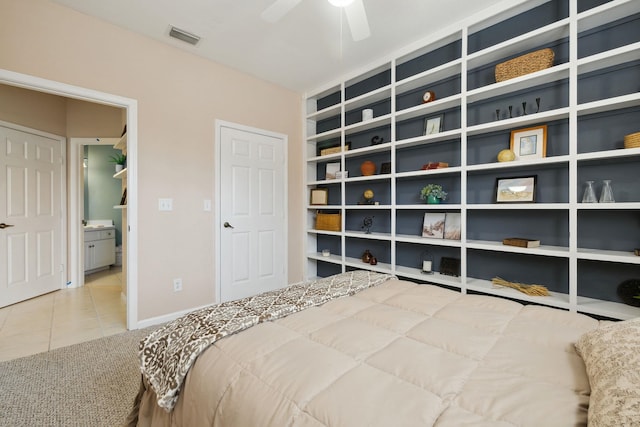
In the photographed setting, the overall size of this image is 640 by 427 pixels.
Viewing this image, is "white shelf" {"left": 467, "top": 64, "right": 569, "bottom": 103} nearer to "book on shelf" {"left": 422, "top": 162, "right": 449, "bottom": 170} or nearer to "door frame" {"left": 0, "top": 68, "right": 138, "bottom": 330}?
"book on shelf" {"left": 422, "top": 162, "right": 449, "bottom": 170}

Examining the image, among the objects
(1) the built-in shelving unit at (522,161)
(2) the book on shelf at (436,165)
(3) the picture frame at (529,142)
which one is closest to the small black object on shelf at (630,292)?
(1) the built-in shelving unit at (522,161)

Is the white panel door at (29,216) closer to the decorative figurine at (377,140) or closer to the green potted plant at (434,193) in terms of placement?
the decorative figurine at (377,140)

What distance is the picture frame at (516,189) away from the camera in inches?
92.4

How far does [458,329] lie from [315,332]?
1.93 ft

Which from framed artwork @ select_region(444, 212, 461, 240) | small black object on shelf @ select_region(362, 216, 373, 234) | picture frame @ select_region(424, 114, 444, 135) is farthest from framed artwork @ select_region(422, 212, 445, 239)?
picture frame @ select_region(424, 114, 444, 135)

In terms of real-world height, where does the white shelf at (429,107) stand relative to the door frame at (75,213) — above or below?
above

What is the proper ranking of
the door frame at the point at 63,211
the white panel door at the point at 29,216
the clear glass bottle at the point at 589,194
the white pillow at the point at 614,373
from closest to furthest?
the white pillow at the point at 614,373
the clear glass bottle at the point at 589,194
the white panel door at the point at 29,216
the door frame at the point at 63,211

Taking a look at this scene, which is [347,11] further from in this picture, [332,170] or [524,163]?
[332,170]

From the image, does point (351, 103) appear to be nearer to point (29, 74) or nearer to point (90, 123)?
point (29, 74)

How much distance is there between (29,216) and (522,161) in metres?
5.33

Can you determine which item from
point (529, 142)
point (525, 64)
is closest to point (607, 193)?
point (529, 142)

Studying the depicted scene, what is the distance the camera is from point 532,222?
240 centimetres

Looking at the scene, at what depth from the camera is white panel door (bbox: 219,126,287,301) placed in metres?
3.35

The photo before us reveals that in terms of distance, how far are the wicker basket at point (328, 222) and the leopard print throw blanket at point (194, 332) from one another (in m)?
2.04
